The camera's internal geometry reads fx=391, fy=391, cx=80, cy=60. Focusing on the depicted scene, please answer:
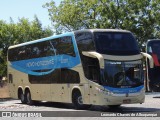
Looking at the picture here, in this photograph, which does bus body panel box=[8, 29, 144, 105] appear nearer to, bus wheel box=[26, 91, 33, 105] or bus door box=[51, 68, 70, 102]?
bus door box=[51, 68, 70, 102]

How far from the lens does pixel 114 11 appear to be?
134ft

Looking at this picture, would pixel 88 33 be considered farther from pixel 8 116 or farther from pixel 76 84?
pixel 8 116

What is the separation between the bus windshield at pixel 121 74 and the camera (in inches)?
656

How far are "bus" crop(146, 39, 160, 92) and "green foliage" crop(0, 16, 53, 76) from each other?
805 inches

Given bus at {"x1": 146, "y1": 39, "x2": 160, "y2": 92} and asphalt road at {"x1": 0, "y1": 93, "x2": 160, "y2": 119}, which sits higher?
bus at {"x1": 146, "y1": 39, "x2": 160, "y2": 92}

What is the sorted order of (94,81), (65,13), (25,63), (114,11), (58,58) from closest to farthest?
(94,81), (58,58), (25,63), (114,11), (65,13)

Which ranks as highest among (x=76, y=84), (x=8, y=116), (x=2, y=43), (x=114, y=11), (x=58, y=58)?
(x=114, y=11)

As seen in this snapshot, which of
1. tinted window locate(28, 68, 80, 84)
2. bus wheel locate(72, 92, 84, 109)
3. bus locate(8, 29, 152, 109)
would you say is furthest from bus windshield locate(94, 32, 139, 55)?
bus wheel locate(72, 92, 84, 109)

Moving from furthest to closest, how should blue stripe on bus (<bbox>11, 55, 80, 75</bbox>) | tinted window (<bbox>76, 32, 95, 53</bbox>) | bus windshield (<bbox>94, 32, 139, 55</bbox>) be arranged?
blue stripe on bus (<bbox>11, 55, 80, 75</bbox>), tinted window (<bbox>76, 32, 95, 53</bbox>), bus windshield (<bbox>94, 32, 139, 55</bbox>)

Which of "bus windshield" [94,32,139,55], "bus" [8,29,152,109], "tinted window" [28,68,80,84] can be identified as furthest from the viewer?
"tinted window" [28,68,80,84]

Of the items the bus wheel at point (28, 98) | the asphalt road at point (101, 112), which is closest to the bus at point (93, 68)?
the asphalt road at point (101, 112)

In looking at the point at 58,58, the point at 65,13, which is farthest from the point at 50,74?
the point at 65,13

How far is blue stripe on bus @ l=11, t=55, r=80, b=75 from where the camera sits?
61.5 ft

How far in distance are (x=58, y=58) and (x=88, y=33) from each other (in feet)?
9.75
